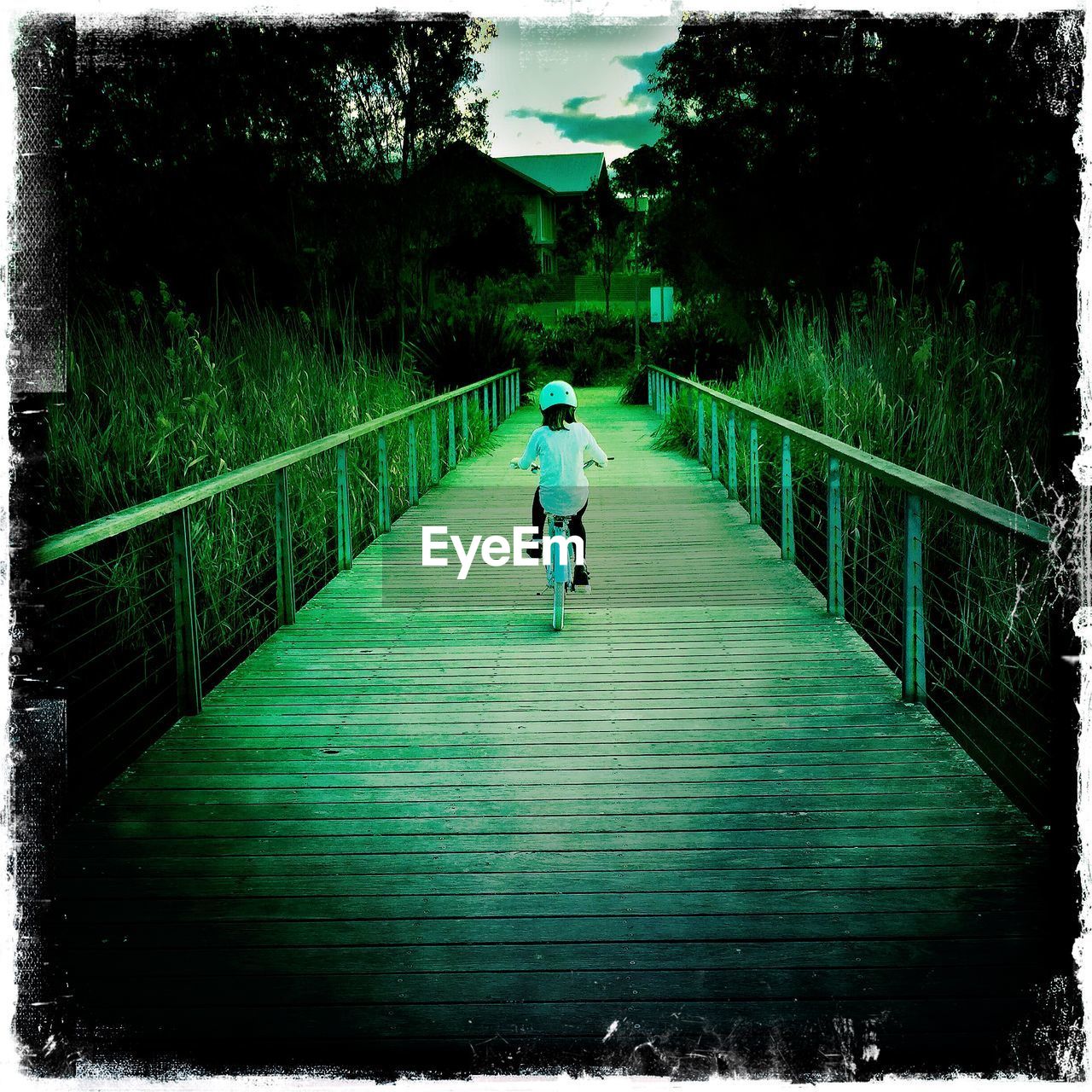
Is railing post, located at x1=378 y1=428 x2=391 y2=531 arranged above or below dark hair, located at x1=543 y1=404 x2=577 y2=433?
below

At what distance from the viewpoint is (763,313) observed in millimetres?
18406

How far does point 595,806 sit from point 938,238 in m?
12.6

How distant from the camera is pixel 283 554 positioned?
5.96m

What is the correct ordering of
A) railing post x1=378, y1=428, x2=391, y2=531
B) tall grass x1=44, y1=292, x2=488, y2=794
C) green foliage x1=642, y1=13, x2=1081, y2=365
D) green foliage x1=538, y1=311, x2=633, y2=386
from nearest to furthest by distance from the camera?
tall grass x1=44, y1=292, x2=488, y2=794
railing post x1=378, y1=428, x2=391, y2=531
green foliage x1=642, y1=13, x2=1081, y2=365
green foliage x1=538, y1=311, x2=633, y2=386

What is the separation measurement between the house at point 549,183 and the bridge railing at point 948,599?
129ft

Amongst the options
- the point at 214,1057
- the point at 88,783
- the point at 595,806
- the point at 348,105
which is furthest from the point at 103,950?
the point at 348,105

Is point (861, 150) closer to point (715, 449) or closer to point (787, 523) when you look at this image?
point (715, 449)

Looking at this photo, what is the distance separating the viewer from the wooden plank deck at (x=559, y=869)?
242 cm

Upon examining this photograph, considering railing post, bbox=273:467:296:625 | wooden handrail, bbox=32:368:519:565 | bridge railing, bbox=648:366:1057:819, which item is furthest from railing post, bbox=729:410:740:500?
railing post, bbox=273:467:296:625

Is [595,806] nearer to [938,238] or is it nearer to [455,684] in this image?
[455,684]

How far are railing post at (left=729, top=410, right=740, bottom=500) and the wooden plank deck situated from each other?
4.57m

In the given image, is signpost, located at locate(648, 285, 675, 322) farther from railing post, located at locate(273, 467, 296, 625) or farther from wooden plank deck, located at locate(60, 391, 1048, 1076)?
wooden plank deck, located at locate(60, 391, 1048, 1076)

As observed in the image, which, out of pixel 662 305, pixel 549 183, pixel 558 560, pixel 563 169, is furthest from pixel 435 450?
pixel 563 169

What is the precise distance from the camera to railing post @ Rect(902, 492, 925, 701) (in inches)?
171
